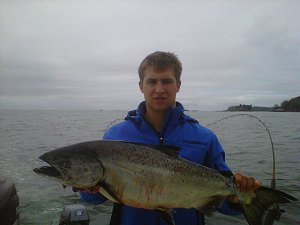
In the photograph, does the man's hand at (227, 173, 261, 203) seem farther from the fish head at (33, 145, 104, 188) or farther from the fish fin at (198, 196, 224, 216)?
the fish head at (33, 145, 104, 188)

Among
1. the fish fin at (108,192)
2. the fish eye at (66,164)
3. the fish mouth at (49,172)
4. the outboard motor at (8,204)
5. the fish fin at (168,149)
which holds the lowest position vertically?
the outboard motor at (8,204)

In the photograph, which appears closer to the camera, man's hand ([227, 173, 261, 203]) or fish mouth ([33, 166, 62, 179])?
fish mouth ([33, 166, 62, 179])

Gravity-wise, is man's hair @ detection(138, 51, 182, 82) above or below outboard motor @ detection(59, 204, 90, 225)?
above

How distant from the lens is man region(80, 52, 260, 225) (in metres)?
4.65

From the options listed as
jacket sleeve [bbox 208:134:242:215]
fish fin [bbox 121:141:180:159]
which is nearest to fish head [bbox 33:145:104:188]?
fish fin [bbox 121:141:180:159]

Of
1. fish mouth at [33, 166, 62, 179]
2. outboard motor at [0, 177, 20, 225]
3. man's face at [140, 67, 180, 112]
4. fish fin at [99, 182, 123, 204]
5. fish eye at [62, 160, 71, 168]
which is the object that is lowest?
outboard motor at [0, 177, 20, 225]

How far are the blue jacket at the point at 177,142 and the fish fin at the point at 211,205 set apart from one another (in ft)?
1.32

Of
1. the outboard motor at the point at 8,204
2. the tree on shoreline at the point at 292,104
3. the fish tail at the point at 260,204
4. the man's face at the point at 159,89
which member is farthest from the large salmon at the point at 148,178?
the tree on shoreline at the point at 292,104

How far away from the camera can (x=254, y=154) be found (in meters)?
27.7

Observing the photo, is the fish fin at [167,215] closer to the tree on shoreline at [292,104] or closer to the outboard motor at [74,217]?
the outboard motor at [74,217]

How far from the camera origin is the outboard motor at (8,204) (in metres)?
6.87

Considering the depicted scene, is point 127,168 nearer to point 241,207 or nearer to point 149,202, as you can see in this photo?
point 149,202

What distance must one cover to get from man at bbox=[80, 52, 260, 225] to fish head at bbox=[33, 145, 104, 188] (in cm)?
89

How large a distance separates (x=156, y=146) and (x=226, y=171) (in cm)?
107
